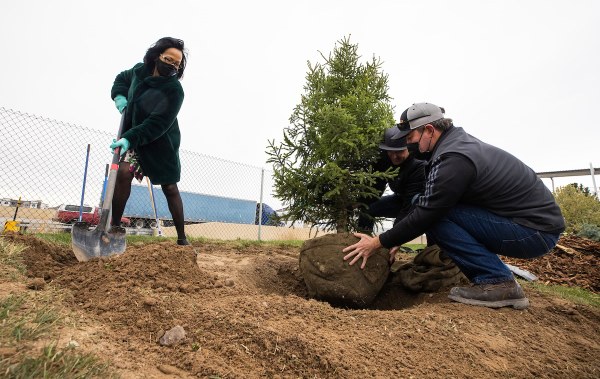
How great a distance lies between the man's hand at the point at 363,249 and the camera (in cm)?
294

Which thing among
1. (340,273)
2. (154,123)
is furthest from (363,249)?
(154,123)

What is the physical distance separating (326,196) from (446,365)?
1.89 meters

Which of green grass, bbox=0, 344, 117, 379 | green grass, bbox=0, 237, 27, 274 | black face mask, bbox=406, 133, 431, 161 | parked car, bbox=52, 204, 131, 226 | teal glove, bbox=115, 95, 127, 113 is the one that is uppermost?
teal glove, bbox=115, 95, 127, 113

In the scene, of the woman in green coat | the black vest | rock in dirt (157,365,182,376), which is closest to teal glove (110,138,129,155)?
the woman in green coat

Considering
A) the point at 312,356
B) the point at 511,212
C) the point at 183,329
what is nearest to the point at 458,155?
the point at 511,212

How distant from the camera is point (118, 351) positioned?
1525mm

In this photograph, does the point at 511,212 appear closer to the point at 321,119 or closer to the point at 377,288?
the point at 377,288

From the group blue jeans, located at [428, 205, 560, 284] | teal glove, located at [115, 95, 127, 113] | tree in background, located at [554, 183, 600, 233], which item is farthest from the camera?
tree in background, located at [554, 183, 600, 233]

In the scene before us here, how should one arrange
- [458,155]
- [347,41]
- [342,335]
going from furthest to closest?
1. [347,41]
2. [458,155]
3. [342,335]

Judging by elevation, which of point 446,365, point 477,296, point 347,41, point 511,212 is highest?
point 347,41

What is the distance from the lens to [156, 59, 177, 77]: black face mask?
3.79 meters

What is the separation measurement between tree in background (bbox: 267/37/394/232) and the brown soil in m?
1.16

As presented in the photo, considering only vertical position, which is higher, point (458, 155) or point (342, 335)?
point (458, 155)

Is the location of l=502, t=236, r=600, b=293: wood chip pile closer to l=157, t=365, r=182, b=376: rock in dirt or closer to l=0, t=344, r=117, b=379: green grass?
l=157, t=365, r=182, b=376: rock in dirt
